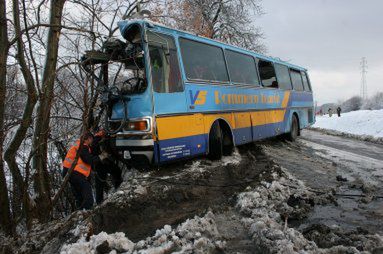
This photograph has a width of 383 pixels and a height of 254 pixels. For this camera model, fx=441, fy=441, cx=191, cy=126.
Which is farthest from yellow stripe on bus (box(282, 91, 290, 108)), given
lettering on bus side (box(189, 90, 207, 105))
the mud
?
lettering on bus side (box(189, 90, 207, 105))

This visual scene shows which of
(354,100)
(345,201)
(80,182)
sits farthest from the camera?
(354,100)

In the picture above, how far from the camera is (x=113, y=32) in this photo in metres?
11.2

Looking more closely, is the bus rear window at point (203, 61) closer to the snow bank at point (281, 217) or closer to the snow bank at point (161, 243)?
the snow bank at point (281, 217)

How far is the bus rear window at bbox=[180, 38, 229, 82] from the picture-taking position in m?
9.02

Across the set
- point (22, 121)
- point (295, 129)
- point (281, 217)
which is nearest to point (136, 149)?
point (22, 121)

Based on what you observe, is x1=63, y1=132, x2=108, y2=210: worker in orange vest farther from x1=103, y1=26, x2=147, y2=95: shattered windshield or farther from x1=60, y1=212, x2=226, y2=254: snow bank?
x1=60, y1=212, x2=226, y2=254: snow bank

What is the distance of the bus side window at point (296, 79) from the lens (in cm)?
1600

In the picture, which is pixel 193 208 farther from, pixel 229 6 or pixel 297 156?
pixel 229 6

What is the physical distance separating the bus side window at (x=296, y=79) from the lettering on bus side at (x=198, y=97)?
24.5ft

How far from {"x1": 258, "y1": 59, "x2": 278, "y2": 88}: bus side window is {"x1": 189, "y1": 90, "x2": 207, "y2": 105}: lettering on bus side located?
399 centimetres

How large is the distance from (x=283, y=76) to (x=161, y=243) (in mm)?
11002

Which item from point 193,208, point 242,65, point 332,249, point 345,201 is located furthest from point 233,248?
point 242,65

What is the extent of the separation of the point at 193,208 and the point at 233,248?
1710mm

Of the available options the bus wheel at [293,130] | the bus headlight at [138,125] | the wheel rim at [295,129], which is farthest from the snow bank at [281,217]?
the wheel rim at [295,129]
